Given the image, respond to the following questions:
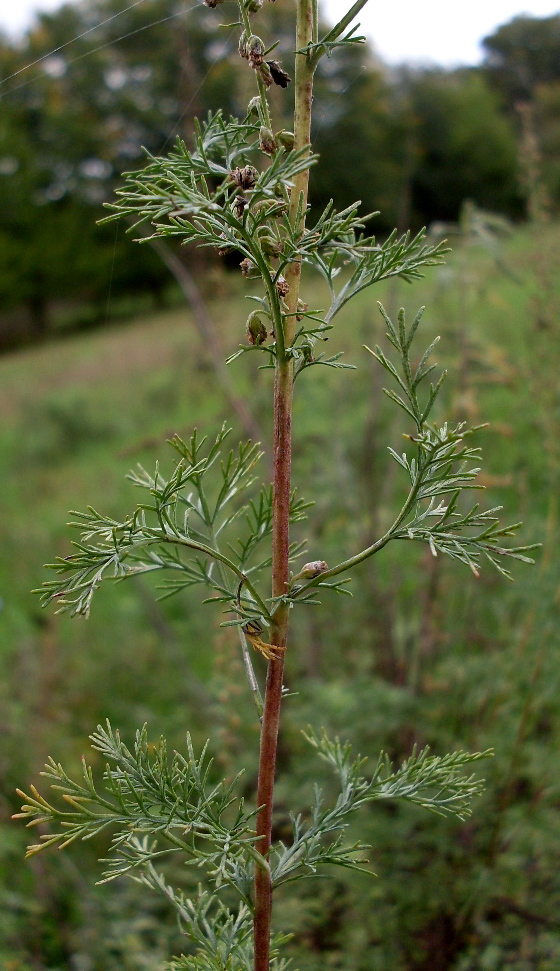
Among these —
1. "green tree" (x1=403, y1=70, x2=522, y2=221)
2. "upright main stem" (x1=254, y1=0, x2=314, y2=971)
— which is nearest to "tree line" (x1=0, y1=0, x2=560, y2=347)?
"green tree" (x1=403, y1=70, x2=522, y2=221)

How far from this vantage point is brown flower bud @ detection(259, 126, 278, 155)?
789 mm

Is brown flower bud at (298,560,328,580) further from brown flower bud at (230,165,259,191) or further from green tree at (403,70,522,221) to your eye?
green tree at (403,70,522,221)

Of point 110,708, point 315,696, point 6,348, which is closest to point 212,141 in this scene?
point 315,696

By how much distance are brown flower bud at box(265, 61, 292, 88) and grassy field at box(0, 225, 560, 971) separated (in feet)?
4.40

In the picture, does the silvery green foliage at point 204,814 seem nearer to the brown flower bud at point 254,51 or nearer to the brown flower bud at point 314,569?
the brown flower bud at point 314,569

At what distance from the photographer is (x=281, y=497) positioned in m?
0.86

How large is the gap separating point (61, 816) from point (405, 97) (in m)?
10.3

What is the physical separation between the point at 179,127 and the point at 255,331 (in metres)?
3.79

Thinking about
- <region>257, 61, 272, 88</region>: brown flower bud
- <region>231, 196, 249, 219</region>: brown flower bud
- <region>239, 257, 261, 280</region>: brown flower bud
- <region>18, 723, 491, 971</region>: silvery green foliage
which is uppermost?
<region>257, 61, 272, 88</region>: brown flower bud

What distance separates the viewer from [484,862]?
A: 216 cm

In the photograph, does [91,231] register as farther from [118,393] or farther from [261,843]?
[261,843]

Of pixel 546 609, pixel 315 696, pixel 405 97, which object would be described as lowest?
pixel 315 696

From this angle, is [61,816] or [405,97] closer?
[61,816]

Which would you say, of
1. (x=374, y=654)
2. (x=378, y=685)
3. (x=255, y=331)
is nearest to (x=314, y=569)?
(x=255, y=331)
